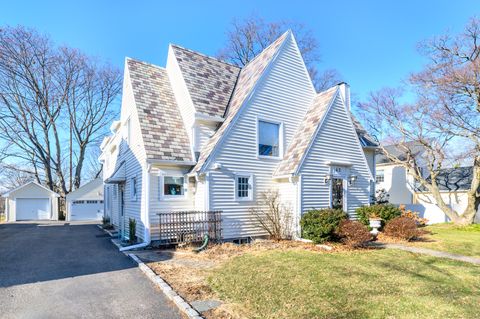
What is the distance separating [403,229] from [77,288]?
11.2 metres

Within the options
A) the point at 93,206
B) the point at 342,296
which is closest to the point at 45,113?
the point at 93,206

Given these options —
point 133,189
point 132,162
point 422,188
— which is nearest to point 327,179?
point 133,189

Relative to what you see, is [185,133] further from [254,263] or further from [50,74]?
[50,74]

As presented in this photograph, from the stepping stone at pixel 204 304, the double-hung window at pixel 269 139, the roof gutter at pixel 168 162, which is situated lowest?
the stepping stone at pixel 204 304

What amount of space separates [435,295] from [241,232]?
688cm

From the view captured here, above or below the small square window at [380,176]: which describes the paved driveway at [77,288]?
below

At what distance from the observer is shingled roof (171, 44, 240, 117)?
12086 millimetres

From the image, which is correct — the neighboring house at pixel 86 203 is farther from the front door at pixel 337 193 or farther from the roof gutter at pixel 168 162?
the front door at pixel 337 193

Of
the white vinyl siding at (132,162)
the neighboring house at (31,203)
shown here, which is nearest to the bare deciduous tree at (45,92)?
the neighboring house at (31,203)

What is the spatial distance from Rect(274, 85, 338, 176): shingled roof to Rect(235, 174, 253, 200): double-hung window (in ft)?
4.14

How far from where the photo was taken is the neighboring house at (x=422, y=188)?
21109 mm

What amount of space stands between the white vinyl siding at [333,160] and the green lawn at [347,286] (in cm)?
372

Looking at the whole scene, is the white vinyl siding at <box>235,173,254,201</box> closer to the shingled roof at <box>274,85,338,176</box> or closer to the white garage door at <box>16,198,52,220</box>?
the shingled roof at <box>274,85,338,176</box>

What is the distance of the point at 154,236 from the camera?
1028 cm
